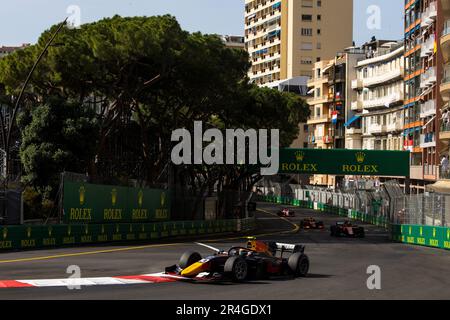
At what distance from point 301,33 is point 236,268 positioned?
114 m

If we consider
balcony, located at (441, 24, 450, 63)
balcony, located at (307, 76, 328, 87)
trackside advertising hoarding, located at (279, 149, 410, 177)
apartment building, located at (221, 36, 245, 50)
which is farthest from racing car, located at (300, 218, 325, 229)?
apartment building, located at (221, 36, 245, 50)

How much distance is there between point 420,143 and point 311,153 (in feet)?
63.9

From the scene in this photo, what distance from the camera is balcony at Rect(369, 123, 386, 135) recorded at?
9925 centimetres

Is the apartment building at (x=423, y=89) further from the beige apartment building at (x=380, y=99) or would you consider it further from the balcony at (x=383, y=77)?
the beige apartment building at (x=380, y=99)

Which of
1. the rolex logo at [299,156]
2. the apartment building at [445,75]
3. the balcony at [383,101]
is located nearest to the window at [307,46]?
the balcony at [383,101]

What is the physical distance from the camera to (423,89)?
79188 mm

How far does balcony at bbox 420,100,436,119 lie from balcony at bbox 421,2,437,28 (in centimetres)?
707

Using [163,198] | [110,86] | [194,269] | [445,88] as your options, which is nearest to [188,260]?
[194,269]

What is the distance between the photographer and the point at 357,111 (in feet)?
363

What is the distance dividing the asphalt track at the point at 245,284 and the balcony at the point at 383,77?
5728cm

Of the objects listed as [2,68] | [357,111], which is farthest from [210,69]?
[357,111]

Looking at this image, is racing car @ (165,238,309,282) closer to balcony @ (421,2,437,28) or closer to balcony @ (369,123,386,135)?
balcony @ (421,2,437,28)

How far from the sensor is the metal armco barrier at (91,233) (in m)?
32.7

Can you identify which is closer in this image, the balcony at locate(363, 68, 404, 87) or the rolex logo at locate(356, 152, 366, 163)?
the rolex logo at locate(356, 152, 366, 163)
